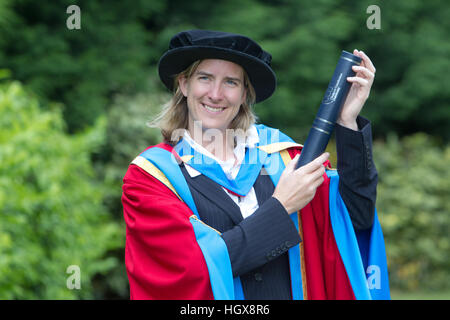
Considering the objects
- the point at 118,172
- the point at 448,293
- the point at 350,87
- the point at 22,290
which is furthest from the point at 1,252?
the point at 448,293

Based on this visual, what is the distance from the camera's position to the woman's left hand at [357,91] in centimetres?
177

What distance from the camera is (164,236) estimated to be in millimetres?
1766

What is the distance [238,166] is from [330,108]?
16.6 inches

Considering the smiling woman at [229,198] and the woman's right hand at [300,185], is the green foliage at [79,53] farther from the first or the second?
the woman's right hand at [300,185]

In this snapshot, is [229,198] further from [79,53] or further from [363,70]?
[79,53]

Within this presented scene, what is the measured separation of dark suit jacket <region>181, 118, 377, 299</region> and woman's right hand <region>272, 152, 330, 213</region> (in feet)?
0.10

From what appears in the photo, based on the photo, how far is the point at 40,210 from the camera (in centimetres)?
379

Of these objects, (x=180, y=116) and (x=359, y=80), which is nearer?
(x=359, y=80)

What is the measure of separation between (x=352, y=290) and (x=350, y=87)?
696 mm

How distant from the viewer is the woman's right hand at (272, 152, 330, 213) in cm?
179

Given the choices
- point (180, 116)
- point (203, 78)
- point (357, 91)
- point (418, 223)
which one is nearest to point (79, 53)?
point (418, 223)

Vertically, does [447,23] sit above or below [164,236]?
above
